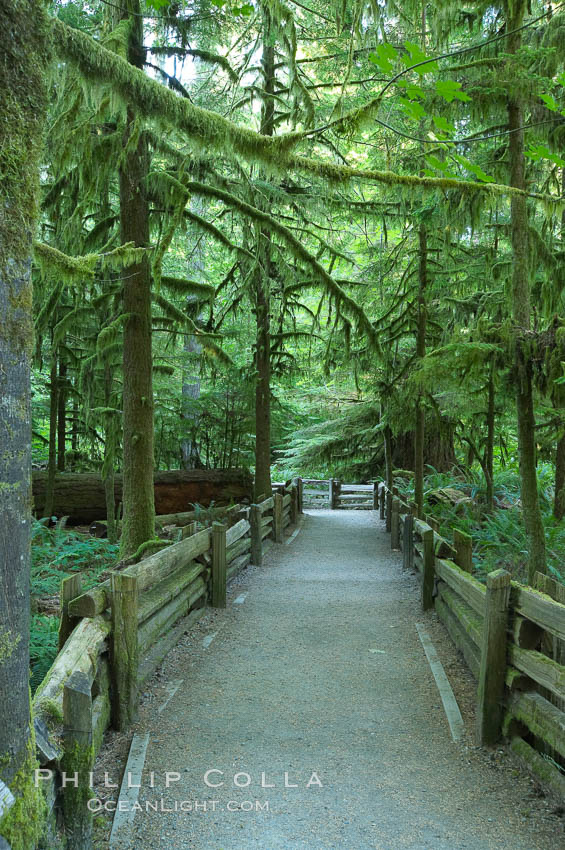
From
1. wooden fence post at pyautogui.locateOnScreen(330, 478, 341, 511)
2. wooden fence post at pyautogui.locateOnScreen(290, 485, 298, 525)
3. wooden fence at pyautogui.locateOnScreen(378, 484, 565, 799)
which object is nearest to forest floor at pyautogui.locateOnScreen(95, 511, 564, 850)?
wooden fence at pyautogui.locateOnScreen(378, 484, 565, 799)

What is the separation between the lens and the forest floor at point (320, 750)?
3734 millimetres

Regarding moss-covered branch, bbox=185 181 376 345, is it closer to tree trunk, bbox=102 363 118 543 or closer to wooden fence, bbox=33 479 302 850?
tree trunk, bbox=102 363 118 543

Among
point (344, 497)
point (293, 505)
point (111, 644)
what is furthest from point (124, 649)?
point (344, 497)

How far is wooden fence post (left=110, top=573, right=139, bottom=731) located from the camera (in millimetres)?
4965

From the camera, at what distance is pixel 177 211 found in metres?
7.92

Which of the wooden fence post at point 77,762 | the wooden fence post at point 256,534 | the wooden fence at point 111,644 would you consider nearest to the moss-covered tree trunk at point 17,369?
the wooden fence at point 111,644

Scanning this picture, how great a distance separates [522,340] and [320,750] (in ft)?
17.0

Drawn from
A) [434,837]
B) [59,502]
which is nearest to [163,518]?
[59,502]

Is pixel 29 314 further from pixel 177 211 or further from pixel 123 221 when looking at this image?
pixel 123 221

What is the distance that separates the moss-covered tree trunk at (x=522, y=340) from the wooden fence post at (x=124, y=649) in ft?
15.3

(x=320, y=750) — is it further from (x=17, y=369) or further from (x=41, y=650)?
(x=17, y=369)

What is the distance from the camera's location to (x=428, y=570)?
8.75 meters

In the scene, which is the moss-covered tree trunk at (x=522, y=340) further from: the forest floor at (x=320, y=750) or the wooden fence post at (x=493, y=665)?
the wooden fence post at (x=493, y=665)

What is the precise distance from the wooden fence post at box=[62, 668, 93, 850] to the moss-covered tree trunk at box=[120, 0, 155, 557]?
5769mm
